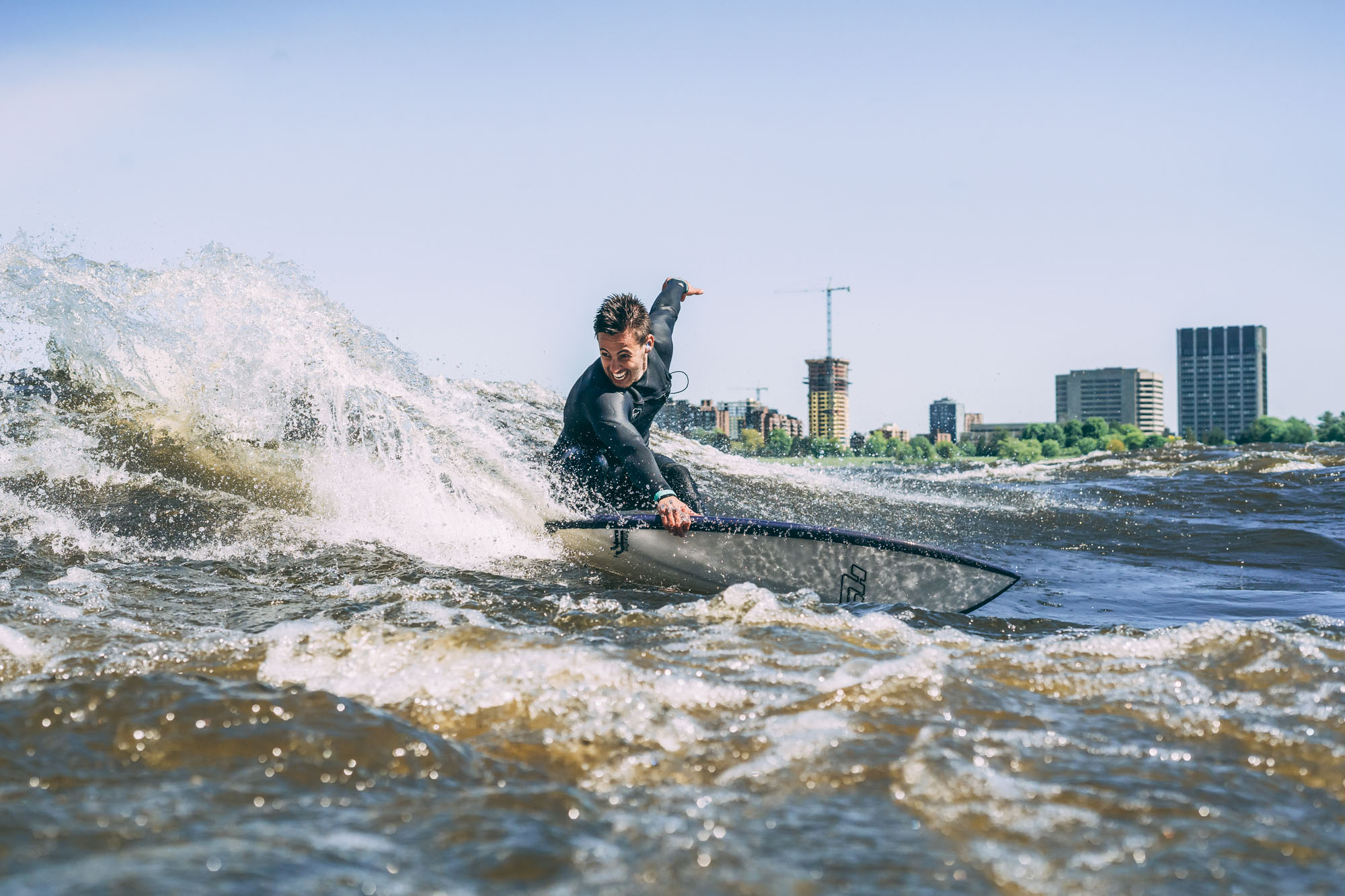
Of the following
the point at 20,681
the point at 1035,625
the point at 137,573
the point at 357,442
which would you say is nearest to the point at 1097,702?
the point at 1035,625

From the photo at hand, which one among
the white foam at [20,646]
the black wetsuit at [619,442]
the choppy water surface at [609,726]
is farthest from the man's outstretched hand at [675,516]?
the white foam at [20,646]

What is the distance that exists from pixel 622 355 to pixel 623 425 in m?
0.55

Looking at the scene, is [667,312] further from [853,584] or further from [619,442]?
[853,584]

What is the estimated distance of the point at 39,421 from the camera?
10797 millimetres

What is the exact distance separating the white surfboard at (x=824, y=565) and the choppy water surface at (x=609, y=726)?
0.31 m

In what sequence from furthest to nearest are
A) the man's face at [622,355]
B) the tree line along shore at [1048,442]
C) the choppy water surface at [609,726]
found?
1. the tree line along shore at [1048,442]
2. the man's face at [622,355]
3. the choppy water surface at [609,726]

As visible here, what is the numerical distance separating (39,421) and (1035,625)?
11.6 m

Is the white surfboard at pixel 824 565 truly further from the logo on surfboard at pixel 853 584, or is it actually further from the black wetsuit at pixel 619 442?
the black wetsuit at pixel 619 442

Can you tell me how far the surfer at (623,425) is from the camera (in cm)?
602

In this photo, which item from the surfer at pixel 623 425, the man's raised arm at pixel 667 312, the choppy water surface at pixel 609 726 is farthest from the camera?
the man's raised arm at pixel 667 312

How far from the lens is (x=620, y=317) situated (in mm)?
6266

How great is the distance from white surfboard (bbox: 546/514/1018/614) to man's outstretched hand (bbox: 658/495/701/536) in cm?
9

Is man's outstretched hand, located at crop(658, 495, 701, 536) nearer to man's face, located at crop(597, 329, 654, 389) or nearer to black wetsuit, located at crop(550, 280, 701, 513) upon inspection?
black wetsuit, located at crop(550, 280, 701, 513)

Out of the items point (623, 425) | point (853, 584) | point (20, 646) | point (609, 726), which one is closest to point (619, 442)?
point (623, 425)
